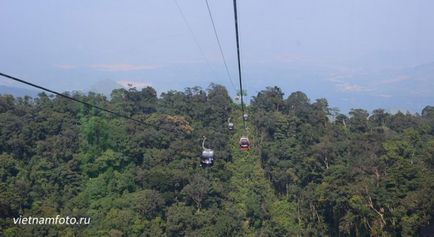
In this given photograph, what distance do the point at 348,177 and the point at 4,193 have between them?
13.4 meters

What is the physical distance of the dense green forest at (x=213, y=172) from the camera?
16625 mm

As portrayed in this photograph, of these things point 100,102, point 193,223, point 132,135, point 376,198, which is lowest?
point 193,223

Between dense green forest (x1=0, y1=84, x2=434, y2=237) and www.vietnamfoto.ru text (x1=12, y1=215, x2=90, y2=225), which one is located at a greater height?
dense green forest (x1=0, y1=84, x2=434, y2=237)

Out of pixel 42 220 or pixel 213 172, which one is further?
pixel 213 172

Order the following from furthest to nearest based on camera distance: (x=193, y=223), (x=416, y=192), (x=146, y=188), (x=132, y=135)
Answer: (x=132, y=135) → (x=146, y=188) → (x=193, y=223) → (x=416, y=192)

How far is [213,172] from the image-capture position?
2173cm

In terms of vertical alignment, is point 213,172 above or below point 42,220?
above

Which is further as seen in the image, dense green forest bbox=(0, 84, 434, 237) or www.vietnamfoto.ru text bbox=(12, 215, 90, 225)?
dense green forest bbox=(0, 84, 434, 237)

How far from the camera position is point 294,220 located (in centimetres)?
2025

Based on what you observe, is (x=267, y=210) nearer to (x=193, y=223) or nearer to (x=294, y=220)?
(x=294, y=220)

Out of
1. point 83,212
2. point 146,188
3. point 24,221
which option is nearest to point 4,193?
point 24,221

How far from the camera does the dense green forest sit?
1662 centimetres

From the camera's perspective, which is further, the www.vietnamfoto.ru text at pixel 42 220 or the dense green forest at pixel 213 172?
the dense green forest at pixel 213 172

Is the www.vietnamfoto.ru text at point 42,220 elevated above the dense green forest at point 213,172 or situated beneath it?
situated beneath
